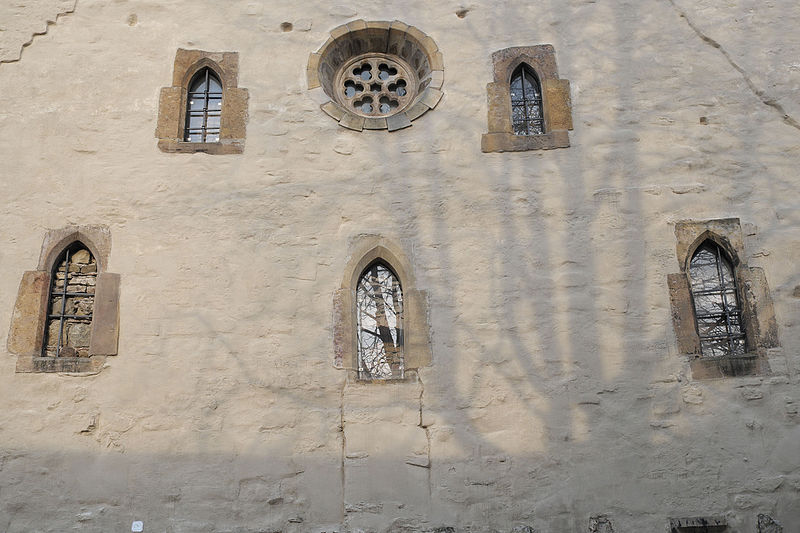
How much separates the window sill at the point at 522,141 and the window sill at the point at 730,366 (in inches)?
85.6

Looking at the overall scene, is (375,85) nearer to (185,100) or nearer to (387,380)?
(185,100)

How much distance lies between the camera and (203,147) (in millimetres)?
7160

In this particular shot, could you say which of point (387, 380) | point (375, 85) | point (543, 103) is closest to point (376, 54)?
point (375, 85)

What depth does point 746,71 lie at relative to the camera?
7.32 m

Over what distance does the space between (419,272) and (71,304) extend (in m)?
2.92

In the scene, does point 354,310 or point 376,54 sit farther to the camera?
point 376,54

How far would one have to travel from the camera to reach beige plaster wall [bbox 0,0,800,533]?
20.3 ft

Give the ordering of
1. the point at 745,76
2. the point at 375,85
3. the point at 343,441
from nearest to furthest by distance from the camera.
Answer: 1. the point at 343,441
2. the point at 745,76
3. the point at 375,85

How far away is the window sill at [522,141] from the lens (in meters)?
7.13

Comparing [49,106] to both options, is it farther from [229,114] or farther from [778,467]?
[778,467]

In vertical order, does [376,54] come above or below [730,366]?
above

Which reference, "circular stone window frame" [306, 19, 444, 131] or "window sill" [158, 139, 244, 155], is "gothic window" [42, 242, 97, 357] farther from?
"circular stone window frame" [306, 19, 444, 131]

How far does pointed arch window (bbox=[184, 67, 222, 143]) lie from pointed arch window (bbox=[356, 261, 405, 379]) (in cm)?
196

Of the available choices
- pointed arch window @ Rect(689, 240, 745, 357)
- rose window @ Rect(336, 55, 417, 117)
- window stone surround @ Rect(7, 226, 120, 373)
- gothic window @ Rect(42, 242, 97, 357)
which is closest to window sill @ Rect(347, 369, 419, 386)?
window stone surround @ Rect(7, 226, 120, 373)
